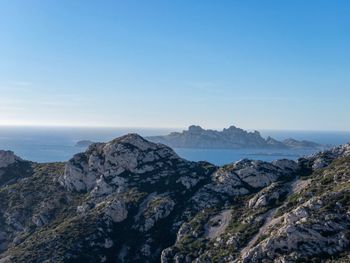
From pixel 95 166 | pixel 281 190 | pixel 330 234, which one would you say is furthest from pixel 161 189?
pixel 330 234

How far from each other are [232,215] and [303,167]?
31.6m

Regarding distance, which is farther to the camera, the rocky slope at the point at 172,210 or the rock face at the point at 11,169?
the rock face at the point at 11,169

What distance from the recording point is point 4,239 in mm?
125188

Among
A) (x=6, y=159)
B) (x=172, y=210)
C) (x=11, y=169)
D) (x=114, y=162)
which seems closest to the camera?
(x=172, y=210)

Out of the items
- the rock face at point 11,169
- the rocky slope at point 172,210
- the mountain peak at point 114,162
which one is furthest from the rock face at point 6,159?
the mountain peak at point 114,162

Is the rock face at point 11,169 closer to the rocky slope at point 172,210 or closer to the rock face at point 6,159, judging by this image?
the rock face at point 6,159

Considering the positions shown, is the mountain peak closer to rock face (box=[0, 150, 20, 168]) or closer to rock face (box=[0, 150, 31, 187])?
rock face (box=[0, 150, 31, 187])

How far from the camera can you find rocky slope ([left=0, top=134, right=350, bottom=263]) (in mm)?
86875

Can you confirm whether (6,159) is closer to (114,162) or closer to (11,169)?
(11,169)

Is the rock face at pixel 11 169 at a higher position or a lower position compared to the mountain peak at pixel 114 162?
lower

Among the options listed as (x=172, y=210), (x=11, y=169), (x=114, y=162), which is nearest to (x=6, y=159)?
(x=11, y=169)

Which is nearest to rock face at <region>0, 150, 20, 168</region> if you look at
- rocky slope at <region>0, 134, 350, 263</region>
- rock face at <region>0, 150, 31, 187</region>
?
rock face at <region>0, 150, 31, 187</region>

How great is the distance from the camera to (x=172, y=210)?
400 feet

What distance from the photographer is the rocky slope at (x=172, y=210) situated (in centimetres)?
8688
